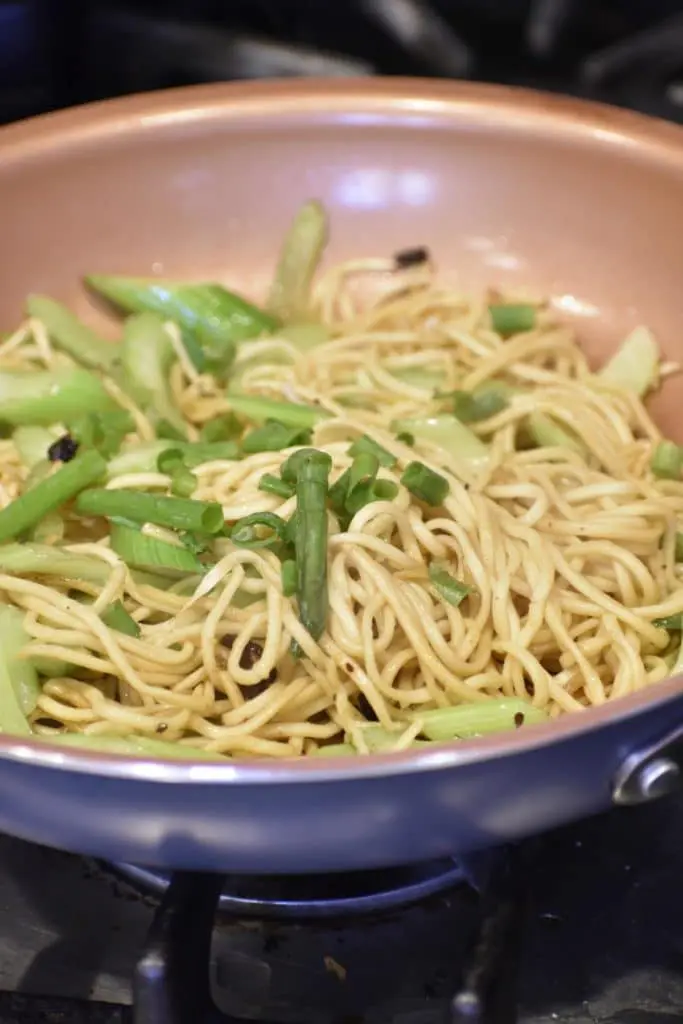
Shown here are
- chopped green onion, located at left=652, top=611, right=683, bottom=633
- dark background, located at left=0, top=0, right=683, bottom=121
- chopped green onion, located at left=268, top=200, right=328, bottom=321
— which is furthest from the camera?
dark background, located at left=0, top=0, right=683, bottom=121

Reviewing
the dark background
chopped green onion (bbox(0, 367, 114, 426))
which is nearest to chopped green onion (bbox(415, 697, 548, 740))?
chopped green onion (bbox(0, 367, 114, 426))

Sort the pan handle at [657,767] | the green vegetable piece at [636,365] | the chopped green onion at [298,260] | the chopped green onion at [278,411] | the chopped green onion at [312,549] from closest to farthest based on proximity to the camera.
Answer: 1. the pan handle at [657,767]
2. the chopped green onion at [312,549]
3. the chopped green onion at [278,411]
4. the green vegetable piece at [636,365]
5. the chopped green onion at [298,260]

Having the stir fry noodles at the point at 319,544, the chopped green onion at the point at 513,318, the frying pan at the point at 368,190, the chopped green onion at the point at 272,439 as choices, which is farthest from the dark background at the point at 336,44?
the chopped green onion at the point at 272,439

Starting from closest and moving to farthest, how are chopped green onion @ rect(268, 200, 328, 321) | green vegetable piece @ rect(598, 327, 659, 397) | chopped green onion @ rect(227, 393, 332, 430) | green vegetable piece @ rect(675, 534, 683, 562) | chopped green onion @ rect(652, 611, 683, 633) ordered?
chopped green onion @ rect(652, 611, 683, 633)
green vegetable piece @ rect(675, 534, 683, 562)
chopped green onion @ rect(227, 393, 332, 430)
green vegetable piece @ rect(598, 327, 659, 397)
chopped green onion @ rect(268, 200, 328, 321)

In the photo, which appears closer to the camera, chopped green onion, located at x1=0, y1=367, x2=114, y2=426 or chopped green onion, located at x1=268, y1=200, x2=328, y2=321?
chopped green onion, located at x1=0, y1=367, x2=114, y2=426

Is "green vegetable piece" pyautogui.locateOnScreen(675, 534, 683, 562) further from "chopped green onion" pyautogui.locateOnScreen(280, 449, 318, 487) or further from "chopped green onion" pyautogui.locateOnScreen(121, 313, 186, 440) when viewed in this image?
"chopped green onion" pyautogui.locateOnScreen(121, 313, 186, 440)

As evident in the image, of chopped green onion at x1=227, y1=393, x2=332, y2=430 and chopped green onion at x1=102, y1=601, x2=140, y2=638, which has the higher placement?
chopped green onion at x1=227, y1=393, x2=332, y2=430

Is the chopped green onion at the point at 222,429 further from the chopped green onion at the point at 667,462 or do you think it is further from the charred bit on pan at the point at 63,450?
the chopped green onion at the point at 667,462
